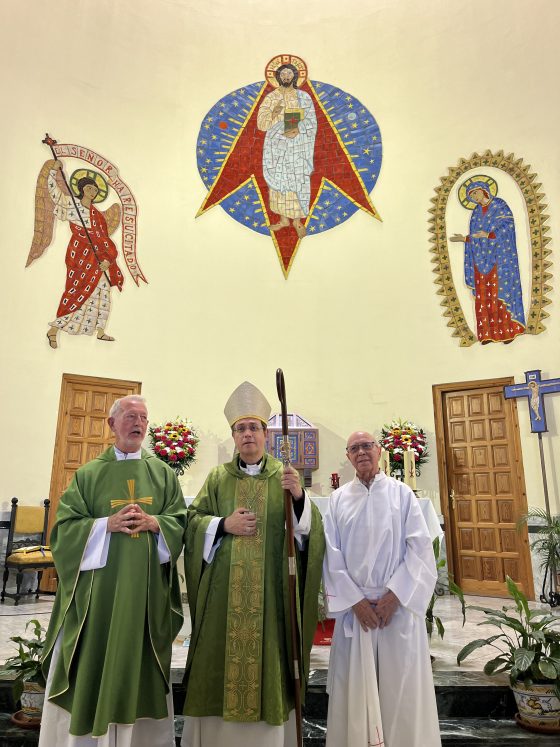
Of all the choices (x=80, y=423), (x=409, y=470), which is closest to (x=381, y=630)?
(x=409, y=470)

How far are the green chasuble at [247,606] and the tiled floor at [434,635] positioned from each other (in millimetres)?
1394

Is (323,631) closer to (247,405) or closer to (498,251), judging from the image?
(247,405)

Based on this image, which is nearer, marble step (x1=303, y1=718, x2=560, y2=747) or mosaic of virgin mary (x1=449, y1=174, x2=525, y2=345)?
marble step (x1=303, y1=718, x2=560, y2=747)

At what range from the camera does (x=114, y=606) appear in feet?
8.96

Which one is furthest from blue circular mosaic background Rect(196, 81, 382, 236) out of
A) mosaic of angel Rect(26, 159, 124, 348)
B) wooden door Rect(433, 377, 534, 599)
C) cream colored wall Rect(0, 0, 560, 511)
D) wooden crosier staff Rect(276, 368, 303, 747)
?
wooden crosier staff Rect(276, 368, 303, 747)

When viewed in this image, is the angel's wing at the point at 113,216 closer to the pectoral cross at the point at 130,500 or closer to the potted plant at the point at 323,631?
the potted plant at the point at 323,631

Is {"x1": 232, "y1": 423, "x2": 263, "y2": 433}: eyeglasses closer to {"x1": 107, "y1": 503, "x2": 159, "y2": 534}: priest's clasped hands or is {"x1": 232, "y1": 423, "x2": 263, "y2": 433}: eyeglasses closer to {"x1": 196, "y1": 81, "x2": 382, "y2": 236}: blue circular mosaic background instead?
{"x1": 107, "y1": 503, "x2": 159, "y2": 534}: priest's clasped hands

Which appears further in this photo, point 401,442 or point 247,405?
point 401,442

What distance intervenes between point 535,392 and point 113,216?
636 cm

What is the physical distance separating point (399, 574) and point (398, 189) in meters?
7.19

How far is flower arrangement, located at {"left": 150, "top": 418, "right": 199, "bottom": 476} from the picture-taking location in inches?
281

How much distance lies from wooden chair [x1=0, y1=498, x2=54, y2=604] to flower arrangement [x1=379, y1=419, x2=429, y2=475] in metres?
4.27

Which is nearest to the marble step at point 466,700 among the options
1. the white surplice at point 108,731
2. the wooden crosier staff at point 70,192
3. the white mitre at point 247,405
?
the white surplice at point 108,731

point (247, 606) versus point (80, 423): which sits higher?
point (80, 423)
